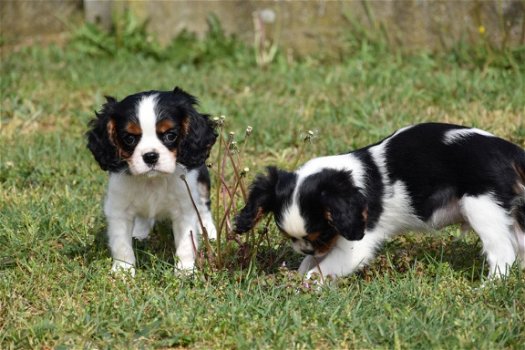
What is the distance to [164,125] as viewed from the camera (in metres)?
4.72

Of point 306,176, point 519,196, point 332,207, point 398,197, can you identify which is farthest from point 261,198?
point 519,196

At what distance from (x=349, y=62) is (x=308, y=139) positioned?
483 centimetres

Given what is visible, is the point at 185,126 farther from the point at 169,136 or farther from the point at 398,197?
the point at 398,197

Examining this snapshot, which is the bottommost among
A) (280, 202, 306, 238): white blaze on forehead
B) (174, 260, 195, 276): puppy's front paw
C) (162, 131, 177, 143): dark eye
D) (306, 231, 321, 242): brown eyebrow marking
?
(174, 260, 195, 276): puppy's front paw

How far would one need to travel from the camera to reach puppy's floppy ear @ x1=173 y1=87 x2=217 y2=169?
4.88 m

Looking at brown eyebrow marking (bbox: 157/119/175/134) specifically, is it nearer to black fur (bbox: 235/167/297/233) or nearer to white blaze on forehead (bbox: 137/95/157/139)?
white blaze on forehead (bbox: 137/95/157/139)

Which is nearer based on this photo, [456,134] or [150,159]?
[150,159]

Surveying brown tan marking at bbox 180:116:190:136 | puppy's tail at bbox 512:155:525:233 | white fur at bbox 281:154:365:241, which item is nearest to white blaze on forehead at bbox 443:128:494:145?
puppy's tail at bbox 512:155:525:233

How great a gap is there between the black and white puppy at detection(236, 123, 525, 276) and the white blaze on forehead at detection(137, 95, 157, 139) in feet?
2.04

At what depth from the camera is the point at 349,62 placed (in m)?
9.39

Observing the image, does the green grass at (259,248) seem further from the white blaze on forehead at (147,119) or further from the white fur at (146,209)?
the white blaze on forehead at (147,119)

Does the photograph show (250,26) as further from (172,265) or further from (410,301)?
(410,301)

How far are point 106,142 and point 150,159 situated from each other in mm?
372

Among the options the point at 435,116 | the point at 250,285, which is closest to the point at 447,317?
the point at 250,285
